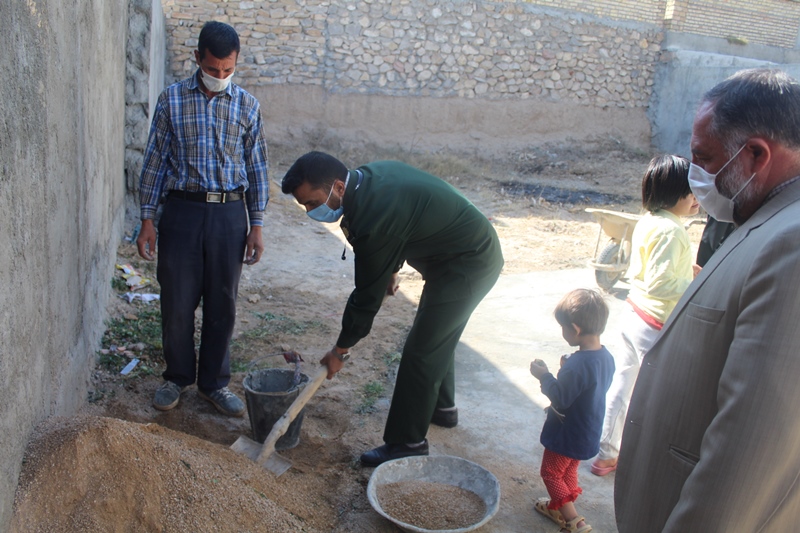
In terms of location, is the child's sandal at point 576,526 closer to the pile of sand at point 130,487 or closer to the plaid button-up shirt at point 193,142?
the pile of sand at point 130,487

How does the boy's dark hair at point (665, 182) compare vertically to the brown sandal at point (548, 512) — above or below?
above

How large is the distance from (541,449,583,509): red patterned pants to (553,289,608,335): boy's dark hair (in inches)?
23.9

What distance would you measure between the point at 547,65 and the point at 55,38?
46.0 ft

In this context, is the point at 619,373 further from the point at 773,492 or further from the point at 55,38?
the point at 55,38

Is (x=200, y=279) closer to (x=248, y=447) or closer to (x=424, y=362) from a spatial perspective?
(x=248, y=447)

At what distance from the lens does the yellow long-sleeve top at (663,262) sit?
10.2 ft

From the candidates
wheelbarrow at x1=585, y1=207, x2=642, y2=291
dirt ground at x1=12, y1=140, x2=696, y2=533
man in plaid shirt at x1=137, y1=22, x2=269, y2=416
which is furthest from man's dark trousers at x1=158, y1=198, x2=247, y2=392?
wheelbarrow at x1=585, y1=207, x2=642, y2=291

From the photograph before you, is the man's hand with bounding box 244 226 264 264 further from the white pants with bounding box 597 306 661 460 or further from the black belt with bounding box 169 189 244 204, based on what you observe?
the white pants with bounding box 597 306 661 460

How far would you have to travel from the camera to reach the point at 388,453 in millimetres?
3389

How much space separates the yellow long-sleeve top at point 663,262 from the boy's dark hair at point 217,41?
2.36 meters

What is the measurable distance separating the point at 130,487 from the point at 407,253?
167 cm

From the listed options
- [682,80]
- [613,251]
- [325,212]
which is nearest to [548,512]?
[325,212]

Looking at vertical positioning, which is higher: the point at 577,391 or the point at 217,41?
the point at 217,41

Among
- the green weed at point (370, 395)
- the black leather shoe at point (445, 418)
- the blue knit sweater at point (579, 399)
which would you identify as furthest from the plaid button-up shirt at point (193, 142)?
the blue knit sweater at point (579, 399)
